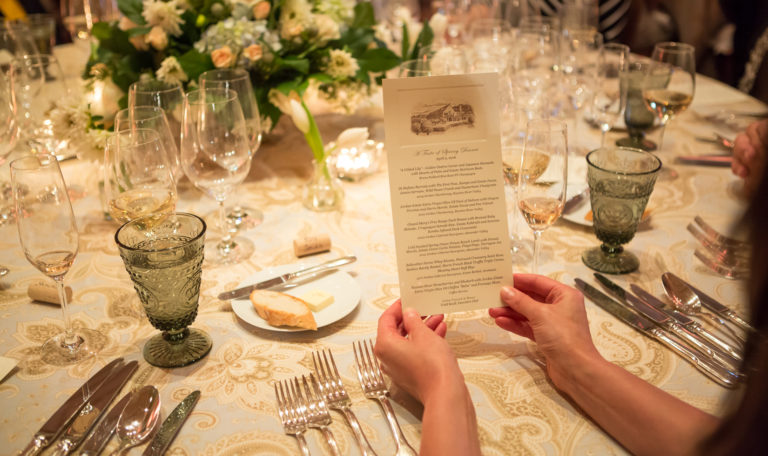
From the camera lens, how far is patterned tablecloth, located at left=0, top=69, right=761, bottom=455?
925 mm

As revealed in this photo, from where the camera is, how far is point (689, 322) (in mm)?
1124

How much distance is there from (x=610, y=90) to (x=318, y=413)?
1.44 m

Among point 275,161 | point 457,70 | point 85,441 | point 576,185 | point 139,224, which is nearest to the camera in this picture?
point 85,441

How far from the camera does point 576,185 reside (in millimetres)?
1654

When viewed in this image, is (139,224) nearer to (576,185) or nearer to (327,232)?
(327,232)

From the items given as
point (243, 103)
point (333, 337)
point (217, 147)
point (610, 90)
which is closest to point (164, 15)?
point (243, 103)

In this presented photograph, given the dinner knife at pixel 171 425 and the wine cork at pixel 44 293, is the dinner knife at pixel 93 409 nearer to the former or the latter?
the dinner knife at pixel 171 425

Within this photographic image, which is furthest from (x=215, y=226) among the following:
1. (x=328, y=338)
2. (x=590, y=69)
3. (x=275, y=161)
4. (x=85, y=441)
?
(x=590, y=69)

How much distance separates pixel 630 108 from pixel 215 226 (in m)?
1.35

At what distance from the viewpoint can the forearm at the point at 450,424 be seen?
2.65 feet

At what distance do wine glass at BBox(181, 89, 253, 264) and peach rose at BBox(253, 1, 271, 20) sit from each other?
0.45 metres

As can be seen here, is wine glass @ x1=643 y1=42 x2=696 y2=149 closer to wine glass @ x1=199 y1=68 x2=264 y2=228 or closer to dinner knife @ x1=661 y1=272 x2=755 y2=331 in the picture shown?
dinner knife @ x1=661 y1=272 x2=755 y2=331

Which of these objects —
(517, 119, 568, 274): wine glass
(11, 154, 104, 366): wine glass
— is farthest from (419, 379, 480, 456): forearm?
(11, 154, 104, 366): wine glass

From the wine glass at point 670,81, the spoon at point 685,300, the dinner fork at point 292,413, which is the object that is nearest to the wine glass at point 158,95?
the dinner fork at point 292,413
